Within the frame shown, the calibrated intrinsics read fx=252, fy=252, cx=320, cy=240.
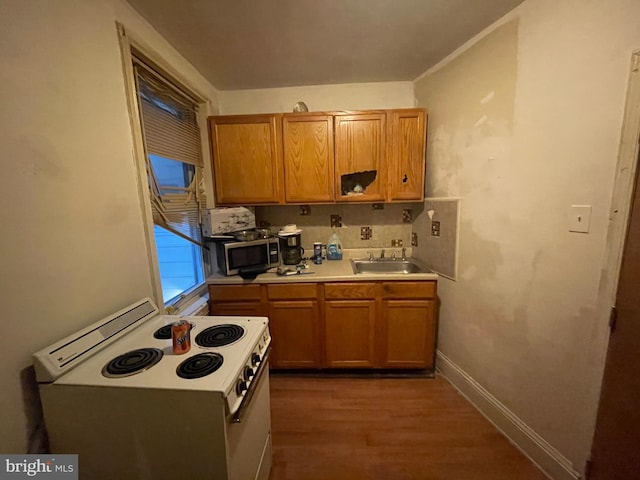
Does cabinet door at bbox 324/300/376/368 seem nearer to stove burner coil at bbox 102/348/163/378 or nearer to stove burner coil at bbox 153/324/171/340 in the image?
stove burner coil at bbox 153/324/171/340

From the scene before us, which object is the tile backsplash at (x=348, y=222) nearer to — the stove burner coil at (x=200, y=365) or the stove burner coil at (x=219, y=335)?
the stove burner coil at (x=219, y=335)

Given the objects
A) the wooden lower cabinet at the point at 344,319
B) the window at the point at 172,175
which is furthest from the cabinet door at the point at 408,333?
the window at the point at 172,175

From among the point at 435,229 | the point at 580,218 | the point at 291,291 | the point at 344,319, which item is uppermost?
the point at 580,218

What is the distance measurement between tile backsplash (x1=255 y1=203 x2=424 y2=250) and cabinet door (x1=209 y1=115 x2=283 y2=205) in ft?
1.15

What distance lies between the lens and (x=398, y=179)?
7.18 ft

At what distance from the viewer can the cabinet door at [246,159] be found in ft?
7.08

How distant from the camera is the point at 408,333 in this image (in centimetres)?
207

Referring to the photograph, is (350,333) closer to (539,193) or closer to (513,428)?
(513,428)

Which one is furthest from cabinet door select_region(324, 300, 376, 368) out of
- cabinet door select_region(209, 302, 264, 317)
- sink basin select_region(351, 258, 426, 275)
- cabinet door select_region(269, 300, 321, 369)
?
cabinet door select_region(209, 302, 264, 317)

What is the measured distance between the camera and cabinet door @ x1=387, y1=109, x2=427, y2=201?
2.10 meters

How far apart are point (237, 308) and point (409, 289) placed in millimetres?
1408

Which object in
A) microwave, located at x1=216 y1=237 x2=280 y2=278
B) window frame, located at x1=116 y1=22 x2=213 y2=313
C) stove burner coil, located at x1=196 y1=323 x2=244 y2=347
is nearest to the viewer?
stove burner coil, located at x1=196 y1=323 x2=244 y2=347

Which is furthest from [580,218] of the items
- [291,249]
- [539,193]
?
[291,249]

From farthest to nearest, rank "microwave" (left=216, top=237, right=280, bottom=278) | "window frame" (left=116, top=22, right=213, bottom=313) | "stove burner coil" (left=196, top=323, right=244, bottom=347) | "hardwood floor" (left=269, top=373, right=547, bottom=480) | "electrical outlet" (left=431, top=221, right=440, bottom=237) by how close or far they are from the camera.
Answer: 1. "electrical outlet" (left=431, top=221, right=440, bottom=237)
2. "microwave" (left=216, top=237, right=280, bottom=278)
3. "hardwood floor" (left=269, top=373, right=547, bottom=480)
4. "window frame" (left=116, top=22, right=213, bottom=313)
5. "stove burner coil" (left=196, top=323, right=244, bottom=347)
